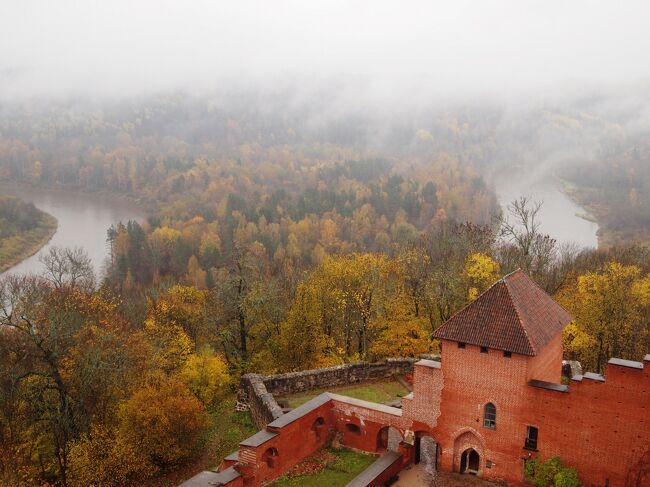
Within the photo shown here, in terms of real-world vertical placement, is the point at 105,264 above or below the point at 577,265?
below

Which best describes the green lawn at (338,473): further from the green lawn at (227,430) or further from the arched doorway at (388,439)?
the green lawn at (227,430)

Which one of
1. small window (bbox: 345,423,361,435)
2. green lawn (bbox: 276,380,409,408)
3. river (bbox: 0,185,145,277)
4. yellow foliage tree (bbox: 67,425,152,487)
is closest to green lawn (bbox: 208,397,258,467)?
green lawn (bbox: 276,380,409,408)

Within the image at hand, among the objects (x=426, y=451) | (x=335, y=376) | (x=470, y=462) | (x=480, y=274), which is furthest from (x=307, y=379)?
(x=480, y=274)

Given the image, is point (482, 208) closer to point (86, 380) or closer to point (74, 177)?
point (86, 380)

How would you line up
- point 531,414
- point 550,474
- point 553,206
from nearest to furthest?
point 550,474 < point 531,414 < point 553,206

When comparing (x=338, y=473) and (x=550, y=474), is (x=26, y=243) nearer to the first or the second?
(x=338, y=473)

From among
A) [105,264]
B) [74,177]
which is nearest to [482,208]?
[105,264]
